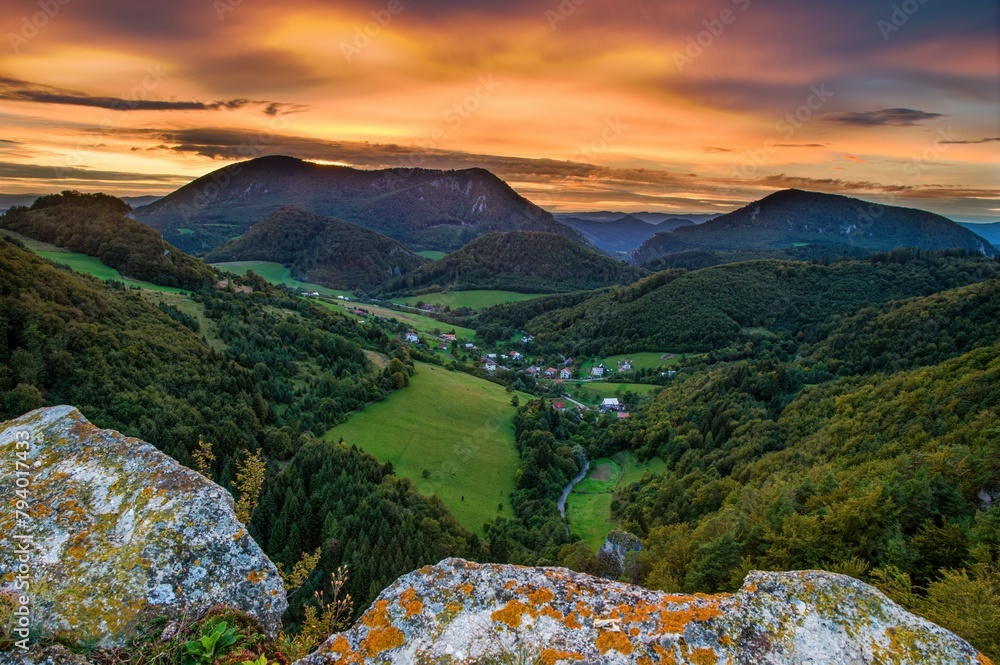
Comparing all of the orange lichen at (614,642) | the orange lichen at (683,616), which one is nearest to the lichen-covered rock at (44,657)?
the orange lichen at (614,642)

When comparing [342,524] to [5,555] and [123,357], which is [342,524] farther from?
[5,555]

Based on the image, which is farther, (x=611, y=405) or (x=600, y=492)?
(x=611, y=405)

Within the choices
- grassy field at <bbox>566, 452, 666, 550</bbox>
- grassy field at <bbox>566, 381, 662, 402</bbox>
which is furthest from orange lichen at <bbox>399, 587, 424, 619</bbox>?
grassy field at <bbox>566, 381, 662, 402</bbox>

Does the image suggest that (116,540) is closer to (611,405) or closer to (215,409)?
(215,409)

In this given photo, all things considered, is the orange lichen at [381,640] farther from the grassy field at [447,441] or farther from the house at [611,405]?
the house at [611,405]

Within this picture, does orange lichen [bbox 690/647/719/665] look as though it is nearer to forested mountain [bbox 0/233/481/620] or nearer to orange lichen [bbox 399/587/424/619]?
orange lichen [bbox 399/587/424/619]

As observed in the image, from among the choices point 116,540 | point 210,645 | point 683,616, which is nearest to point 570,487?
point 683,616

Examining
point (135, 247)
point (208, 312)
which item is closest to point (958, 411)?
point (208, 312)
